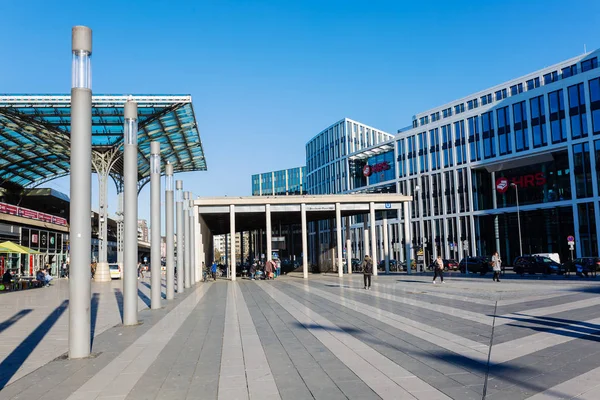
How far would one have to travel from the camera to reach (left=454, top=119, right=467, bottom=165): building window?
65812 mm

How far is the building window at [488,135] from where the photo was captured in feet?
202

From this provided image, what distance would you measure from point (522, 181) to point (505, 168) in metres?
2.85

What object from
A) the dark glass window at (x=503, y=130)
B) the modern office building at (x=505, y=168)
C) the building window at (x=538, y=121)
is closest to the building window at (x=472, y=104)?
the modern office building at (x=505, y=168)

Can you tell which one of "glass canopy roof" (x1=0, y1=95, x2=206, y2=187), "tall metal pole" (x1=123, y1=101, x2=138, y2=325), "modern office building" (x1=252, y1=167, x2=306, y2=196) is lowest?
"tall metal pole" (x1=123, y1=101, x2=138, y2=325)

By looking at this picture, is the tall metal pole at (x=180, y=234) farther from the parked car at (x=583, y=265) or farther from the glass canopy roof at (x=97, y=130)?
the parked car at (x=583, y=265)

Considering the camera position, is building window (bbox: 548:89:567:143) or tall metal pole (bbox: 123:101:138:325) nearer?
tall metal pole (bbox: 123:101:138:325)

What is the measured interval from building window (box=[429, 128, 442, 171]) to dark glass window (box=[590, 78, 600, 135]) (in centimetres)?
2236

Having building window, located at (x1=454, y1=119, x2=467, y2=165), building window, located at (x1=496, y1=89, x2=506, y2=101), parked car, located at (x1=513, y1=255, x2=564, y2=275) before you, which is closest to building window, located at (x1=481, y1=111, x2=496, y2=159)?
building window, located at (x1=454, y1=119, x2=467, y2=165)

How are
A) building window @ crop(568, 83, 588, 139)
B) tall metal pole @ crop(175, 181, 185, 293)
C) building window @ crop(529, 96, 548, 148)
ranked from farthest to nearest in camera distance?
building window @ crop(529, 96, 548, 148) < building window @ crop(568, 83, 588, 139) < tall metal pole @ crop(175, 181, 185, 293)

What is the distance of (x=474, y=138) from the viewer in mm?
64250

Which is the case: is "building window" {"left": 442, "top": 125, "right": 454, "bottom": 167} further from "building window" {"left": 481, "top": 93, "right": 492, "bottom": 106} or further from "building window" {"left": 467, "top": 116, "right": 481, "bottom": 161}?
"building window" {"left": 481, "top": 93, "right": 492, "bottom": 106}

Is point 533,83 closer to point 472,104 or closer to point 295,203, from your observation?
point 472,104

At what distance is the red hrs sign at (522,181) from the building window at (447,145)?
9314mm

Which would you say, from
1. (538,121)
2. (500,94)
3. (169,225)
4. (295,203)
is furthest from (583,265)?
(500,94)
